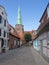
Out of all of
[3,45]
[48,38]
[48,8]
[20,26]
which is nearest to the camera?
[48,38]

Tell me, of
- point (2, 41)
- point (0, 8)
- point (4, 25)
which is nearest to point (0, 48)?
point (2, 41)

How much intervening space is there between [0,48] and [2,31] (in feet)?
12.4

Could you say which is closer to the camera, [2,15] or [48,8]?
[48,8]

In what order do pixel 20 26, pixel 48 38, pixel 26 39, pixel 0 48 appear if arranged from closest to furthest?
pixel 48 38 < pixel 0 48 < pixel 26 39 < pixel 20 26

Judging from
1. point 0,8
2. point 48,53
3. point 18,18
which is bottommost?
point 48,53

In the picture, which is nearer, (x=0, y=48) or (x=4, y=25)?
(x=0, y=48)

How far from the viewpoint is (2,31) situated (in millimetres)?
37062

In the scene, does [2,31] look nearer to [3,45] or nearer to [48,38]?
[3,45]

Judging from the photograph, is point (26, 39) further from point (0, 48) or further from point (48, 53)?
point (48, 53)

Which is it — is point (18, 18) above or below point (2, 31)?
above

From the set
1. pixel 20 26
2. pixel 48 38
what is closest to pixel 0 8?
pixel 48 38

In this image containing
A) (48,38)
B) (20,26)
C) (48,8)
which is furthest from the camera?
(20,26)

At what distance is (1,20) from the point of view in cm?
3684

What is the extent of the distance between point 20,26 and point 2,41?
79.5 m
